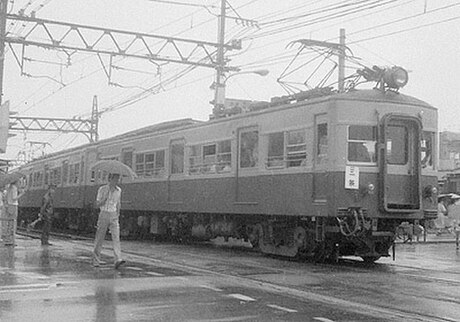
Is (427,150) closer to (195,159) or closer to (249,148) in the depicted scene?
(249,148)

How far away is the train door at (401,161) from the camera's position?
14820 millimetres

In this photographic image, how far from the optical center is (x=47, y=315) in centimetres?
836

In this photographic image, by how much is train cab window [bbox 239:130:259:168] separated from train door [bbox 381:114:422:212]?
3349mm

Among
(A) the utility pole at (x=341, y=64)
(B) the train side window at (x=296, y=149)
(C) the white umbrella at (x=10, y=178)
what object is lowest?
(C) the white umbrella at (x=10, y=178)

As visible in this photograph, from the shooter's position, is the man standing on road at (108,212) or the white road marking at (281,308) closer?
the white road marking at (281,308)

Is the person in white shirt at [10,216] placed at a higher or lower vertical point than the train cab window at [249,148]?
lower

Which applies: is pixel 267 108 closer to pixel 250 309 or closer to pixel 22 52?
pixel 250 309

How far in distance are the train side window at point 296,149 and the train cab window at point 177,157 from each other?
5454 mm

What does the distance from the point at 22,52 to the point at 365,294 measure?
19.1 metres

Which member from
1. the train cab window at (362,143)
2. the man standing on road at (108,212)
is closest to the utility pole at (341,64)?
the train cab window at (362,143)

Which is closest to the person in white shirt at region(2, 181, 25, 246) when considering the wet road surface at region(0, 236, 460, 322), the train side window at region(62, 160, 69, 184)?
the wet road surface at region(0, 236, 460, 322)

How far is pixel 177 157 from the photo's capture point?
827 inches

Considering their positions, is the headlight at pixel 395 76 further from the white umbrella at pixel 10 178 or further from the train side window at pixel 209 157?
the white umbrella at pixel 10 178

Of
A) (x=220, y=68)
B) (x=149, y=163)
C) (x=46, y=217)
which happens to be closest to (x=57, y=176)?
(x=220, y=68)
